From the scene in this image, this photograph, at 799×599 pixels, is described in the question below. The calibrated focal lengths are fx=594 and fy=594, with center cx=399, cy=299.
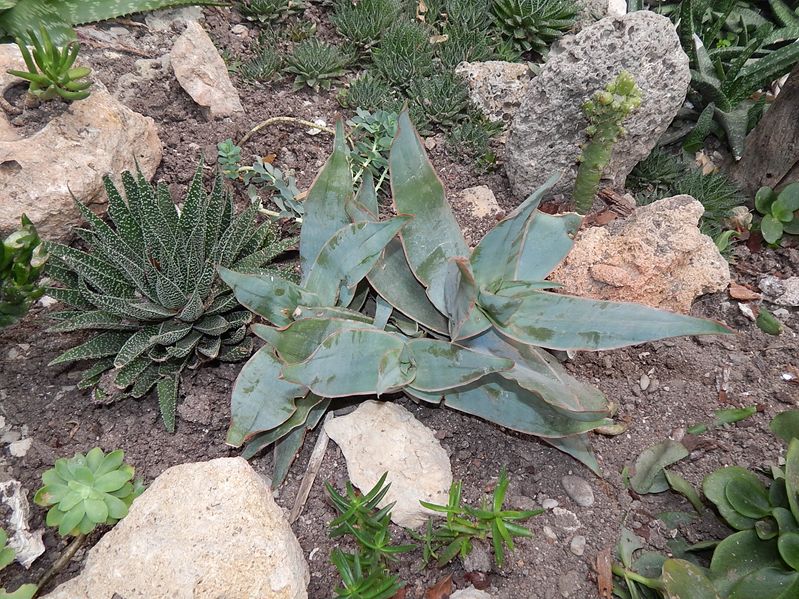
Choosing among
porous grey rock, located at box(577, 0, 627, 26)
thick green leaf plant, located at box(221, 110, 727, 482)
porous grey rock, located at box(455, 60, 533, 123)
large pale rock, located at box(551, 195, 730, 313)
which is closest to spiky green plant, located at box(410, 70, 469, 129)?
porous grey rock, located at box(455, 60, 533, 123)

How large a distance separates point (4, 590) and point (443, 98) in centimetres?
291

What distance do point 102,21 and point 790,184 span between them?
392 centimetres

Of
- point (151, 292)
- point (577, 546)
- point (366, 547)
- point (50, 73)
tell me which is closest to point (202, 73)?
point (50, 73)

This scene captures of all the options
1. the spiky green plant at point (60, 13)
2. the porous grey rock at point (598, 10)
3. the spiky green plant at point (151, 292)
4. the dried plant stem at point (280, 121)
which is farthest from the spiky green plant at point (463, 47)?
the spiky green plant at point (151, 292)

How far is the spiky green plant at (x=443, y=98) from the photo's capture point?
3.34 m

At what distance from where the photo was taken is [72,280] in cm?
221

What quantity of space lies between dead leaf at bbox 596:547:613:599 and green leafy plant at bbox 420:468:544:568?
11.1 inches

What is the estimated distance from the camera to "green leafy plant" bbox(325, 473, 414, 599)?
1659 millimetres

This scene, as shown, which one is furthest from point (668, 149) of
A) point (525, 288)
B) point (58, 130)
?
point (58, 130)

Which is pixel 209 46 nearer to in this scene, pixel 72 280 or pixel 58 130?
pixel 58 130

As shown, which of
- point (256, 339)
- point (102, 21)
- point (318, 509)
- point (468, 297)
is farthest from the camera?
point (102, 21)

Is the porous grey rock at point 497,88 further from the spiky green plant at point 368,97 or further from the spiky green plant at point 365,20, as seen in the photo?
the spiky green plant at point 365,20

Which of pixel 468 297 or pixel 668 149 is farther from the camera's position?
pixel 668 149

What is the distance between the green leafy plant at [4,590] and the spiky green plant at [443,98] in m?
2.72
